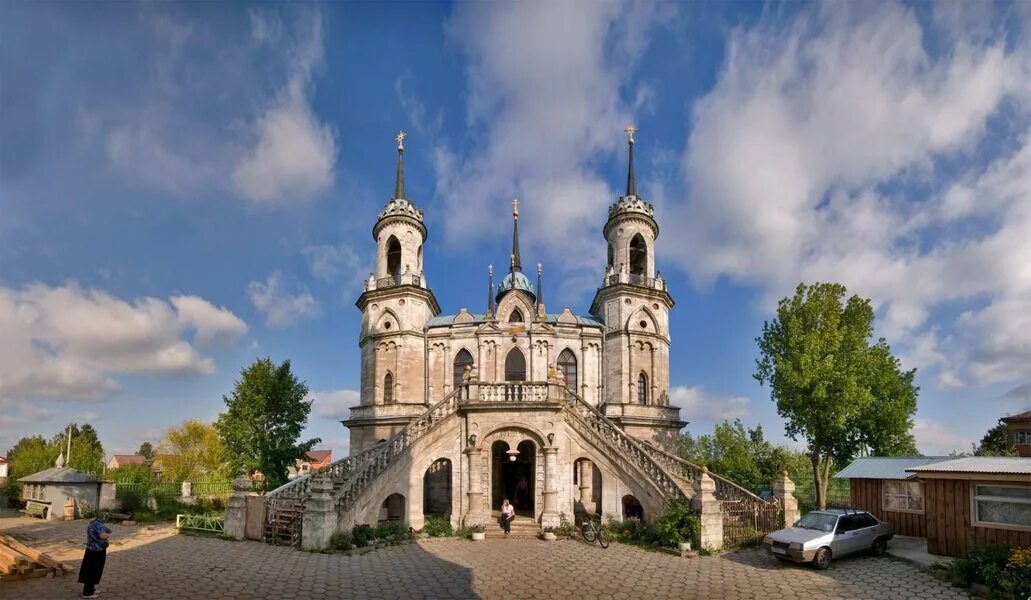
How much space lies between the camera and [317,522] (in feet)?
58.1

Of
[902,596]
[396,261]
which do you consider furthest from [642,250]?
[902,596]

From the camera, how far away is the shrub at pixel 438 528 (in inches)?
808

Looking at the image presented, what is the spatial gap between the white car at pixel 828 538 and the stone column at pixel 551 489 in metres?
7.55

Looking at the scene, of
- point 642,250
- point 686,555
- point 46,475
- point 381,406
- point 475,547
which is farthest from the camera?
point 642,250

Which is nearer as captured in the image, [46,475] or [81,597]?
[81,597]

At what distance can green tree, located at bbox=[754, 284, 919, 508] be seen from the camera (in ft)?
84.1

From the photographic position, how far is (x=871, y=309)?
27531 millimetres

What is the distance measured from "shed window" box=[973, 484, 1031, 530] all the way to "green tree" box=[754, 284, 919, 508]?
32.4 ft

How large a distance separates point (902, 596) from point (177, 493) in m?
31.4

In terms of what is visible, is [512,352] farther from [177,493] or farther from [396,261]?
[177,493]

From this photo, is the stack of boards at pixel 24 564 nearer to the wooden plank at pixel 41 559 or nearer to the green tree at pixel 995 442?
the wooden plank at pixel 41 559

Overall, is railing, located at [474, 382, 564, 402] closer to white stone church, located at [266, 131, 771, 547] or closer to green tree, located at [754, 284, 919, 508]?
white stone church, located at [266, 131, 771, 547]

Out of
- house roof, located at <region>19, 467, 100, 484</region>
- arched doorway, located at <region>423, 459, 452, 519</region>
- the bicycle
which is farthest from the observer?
arched doorway, located at <region>423, 459, 452, 519</region>

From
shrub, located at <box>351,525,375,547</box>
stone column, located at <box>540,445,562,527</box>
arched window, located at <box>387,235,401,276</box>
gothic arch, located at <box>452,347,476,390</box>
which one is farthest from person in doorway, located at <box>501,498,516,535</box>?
arched window, located at <box>387,235,401,276</box>
